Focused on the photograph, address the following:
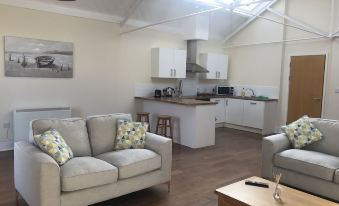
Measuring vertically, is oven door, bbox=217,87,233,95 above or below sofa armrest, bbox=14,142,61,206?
above

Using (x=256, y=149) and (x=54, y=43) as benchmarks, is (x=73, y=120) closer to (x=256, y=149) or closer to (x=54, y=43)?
(x=54, y=43)

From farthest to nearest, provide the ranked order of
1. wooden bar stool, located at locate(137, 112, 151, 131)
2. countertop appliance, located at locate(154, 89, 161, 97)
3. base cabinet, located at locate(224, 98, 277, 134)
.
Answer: base cabinet, located at locate(224, 98, 277, 134)
countertop appliance, located at locate(154, 89, 161, 97)
wooden bar stool, located at locate(137, 112, 151, 131)

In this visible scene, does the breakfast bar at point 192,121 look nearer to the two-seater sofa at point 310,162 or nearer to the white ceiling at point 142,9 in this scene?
the two-seater sofa at point 310,162

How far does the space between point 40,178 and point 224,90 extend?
6.30 m

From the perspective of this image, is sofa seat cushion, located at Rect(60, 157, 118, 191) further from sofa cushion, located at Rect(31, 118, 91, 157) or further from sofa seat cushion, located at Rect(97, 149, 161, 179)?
sofa cushion, located at Rect(31, 118, 91, 157)

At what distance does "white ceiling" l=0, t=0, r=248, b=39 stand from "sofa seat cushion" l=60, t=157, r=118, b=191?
351 centimetres

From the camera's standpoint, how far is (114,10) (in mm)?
5852

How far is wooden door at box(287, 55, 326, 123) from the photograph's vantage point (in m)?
6.34

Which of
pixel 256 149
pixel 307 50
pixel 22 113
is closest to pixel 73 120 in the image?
pixel 22 113

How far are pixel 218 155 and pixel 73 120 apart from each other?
2756 mm

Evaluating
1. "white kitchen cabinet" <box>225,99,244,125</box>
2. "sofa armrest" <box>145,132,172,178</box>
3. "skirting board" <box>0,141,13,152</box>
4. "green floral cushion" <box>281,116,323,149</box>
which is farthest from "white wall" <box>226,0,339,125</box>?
"skirting board" <box>0,141,13,152</box>

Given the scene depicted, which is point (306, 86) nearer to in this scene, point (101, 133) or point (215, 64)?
point (215, 64)

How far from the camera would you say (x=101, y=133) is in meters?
3.45

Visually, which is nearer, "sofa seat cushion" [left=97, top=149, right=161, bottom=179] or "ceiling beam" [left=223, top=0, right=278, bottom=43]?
"sofa seat cushion" [left=97, top=149, right=161, bottom=179]
